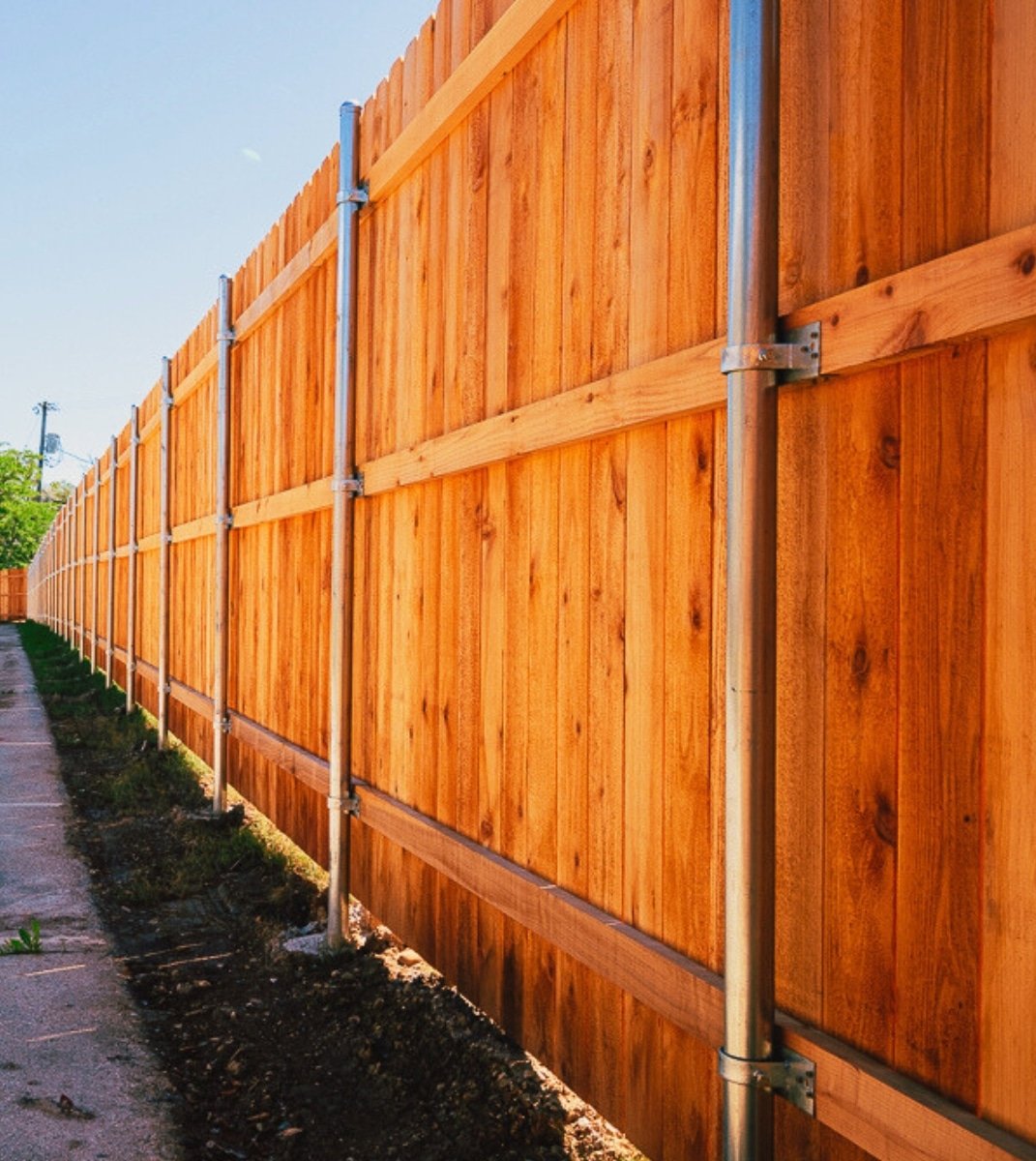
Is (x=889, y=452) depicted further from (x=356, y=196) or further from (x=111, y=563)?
(x=111, y=563)

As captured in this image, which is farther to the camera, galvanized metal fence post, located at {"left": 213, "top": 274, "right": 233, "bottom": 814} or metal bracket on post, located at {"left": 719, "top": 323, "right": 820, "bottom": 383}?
galvanized metal fence post, located at {"left": 213, "top": 274, "right": 233, "bottom": 814}

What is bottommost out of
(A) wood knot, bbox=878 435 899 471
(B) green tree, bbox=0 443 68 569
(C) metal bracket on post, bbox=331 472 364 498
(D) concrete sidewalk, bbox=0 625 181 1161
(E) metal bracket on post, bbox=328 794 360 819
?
(D) concrete sidewalk, bbox=0 625 181 1161

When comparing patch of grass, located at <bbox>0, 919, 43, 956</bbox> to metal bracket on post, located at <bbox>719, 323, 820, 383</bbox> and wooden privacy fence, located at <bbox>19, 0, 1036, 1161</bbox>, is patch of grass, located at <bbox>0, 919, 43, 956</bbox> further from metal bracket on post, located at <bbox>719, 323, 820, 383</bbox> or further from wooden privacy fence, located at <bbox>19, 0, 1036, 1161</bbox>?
metal bracket on post, located at <bbox>719, 323, 820, 383</bbox>

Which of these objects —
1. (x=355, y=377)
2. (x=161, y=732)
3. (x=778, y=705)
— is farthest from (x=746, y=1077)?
(x=161, y=732)

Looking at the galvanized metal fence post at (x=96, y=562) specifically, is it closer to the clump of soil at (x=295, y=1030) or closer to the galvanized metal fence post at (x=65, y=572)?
the galvanized metal fence post at (x=65, y=572)

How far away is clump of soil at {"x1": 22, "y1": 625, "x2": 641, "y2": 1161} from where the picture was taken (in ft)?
9.68

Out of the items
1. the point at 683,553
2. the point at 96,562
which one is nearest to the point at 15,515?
the point at 96,562

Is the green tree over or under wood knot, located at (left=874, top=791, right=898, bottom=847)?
over

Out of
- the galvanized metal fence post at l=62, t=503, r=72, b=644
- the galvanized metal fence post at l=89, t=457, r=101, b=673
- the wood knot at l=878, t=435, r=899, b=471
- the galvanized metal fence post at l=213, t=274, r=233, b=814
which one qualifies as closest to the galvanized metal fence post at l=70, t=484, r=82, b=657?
the galvanized metal fence post at l=62, t=503, r=72, b=644

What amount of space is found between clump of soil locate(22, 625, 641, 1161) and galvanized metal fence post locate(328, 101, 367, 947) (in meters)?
0.25

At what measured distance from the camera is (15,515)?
58875 millimetres

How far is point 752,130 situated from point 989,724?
3.36ft

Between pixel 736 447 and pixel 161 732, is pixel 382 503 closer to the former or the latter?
pixel 736 447

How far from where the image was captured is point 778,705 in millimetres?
2121
